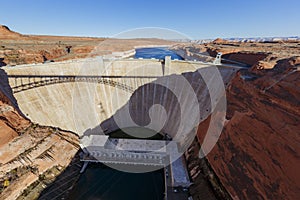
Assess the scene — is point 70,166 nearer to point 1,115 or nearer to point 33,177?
point 33,177

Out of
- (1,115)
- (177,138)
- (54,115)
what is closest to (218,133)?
(177,138)

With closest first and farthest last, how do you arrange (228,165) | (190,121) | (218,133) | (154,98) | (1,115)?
1. (228,165)
2. (218,133)
3. (1,115)
4. (190,121)
5. (154,98)

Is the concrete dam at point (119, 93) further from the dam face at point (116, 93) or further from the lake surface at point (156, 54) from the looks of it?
the lake surface at point (156, 54)

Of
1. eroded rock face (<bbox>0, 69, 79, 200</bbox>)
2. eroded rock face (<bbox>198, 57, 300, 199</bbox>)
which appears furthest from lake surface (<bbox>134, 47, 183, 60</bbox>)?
eroded rock face (<bbox>198, 57, 300, 199</bbox>)

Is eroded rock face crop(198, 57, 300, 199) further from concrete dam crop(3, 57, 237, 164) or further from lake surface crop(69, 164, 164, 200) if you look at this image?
lake surface crop(69, 164, 164, 200)

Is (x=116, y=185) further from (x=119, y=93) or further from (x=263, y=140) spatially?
(x=263, y=140)

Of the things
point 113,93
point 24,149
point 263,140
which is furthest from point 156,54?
point 263,140
